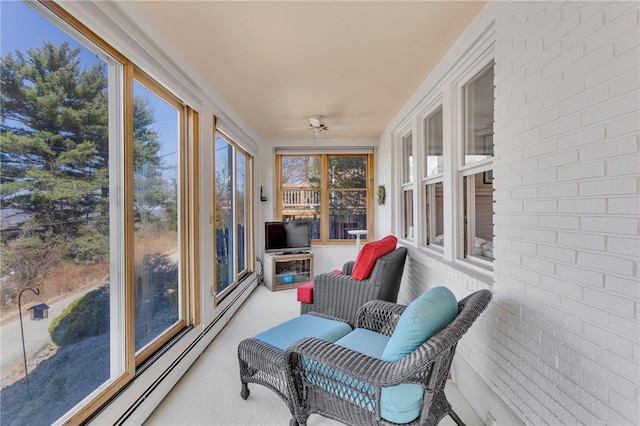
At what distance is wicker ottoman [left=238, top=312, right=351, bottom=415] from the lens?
172cm

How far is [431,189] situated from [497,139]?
135 cm

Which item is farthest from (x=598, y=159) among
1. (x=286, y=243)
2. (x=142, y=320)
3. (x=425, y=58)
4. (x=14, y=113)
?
(x=286, y=243)

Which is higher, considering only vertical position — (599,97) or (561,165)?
(599,97)

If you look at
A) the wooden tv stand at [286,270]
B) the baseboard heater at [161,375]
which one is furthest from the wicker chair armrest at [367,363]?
the wooden tv stand at [286,270]

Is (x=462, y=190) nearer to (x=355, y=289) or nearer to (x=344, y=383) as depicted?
(x=355, y=289)

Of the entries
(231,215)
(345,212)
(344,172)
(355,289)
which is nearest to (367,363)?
(355,289)

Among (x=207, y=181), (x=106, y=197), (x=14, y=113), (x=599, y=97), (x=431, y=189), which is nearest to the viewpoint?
(x=599, y=97)

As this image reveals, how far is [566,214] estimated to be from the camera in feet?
3.74

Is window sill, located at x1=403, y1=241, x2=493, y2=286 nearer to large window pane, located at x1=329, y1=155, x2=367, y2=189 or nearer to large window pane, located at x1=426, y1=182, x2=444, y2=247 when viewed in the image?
large window pane, located at x1=426, y1=182, x2=444, y2=247

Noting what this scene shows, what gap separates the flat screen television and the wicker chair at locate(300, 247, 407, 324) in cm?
187

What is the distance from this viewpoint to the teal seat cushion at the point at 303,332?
1.90m

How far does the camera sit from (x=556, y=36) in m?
1.18

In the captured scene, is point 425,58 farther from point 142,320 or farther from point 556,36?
point 142,320

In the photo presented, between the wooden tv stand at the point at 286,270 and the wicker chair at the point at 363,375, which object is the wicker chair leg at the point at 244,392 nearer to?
the wicker chair at the point at 363,375
